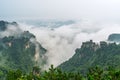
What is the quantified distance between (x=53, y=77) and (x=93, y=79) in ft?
153

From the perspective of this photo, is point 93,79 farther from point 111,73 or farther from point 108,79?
point 111,73

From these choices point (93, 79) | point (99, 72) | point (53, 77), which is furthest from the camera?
point (53, 77)

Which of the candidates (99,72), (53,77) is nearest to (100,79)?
(99,72)

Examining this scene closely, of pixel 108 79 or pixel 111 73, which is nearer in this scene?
pixel 108 79

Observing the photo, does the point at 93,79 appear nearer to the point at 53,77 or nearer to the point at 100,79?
Answer: the point at 100,79

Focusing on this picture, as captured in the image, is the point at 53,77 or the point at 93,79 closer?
the point at 93,79

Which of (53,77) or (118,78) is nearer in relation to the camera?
(118,78)

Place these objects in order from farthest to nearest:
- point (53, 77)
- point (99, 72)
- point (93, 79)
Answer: point (53, 77), point (99, 72), point (93, 79)

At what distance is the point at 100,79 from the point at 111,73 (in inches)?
456

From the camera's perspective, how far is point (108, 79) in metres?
159

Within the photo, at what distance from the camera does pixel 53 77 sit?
200 meters

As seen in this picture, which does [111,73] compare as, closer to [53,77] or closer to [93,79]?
[93,79]

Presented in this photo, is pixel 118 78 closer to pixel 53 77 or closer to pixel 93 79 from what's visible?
pixel 93 79

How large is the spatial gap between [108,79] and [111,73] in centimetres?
1646
